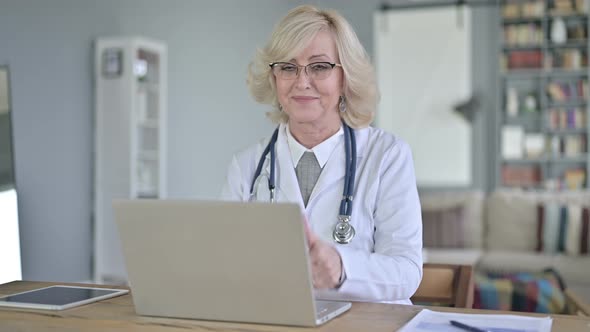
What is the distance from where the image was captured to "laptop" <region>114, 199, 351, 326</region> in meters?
1.15

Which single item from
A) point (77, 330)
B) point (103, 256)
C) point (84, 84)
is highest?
point (84, 84)

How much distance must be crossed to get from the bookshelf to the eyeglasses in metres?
6.22

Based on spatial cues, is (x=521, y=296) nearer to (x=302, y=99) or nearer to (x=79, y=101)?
(x=302, y=99)

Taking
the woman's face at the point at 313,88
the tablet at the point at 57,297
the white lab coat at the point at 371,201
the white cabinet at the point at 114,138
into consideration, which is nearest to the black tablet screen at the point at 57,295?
the tablet at the point at 57,297

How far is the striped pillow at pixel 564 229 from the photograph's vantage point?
A: 5.22m

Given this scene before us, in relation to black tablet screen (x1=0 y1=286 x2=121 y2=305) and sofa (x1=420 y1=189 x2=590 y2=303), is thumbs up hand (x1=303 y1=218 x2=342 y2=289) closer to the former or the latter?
black tablet screen (x1=0 y1=286 x2=121 y2=305)

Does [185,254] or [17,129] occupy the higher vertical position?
[17,129]

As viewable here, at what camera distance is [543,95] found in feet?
25.3

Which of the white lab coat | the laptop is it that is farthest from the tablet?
the white lab coat

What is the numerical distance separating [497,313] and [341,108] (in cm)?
82

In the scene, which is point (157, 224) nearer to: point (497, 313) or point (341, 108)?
point (497, 313)

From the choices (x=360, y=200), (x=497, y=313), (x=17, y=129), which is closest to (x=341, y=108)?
(x=360, y=200)

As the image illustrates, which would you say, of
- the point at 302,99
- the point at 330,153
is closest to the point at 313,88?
the point at 302,99

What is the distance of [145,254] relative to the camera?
4.14 feet
